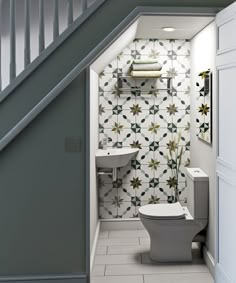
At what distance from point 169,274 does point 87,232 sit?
83 centimetres

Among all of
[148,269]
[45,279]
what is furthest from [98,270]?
[45,279]

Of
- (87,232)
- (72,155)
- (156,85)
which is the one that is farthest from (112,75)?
(87,232)

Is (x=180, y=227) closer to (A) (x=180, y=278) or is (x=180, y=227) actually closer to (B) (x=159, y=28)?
(A) (x=180, y=278)

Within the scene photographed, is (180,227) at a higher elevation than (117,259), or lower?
higher

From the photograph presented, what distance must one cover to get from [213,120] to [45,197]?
141 centimetres

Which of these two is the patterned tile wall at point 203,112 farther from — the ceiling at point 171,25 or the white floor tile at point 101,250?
the white floor tile at point 101,250

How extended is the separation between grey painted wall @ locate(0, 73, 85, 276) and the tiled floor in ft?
1.41

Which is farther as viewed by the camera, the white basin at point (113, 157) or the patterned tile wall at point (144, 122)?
the patterned tile wall at point (144, 122)

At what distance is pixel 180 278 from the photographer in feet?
10.8

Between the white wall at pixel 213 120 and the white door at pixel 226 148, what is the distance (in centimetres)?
21

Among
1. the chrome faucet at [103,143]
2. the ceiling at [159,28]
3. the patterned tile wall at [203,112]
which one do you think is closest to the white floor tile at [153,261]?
the patterned tile wall at [203,112]

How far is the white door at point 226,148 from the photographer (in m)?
2.63

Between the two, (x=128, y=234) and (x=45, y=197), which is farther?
(x=128, y=234)

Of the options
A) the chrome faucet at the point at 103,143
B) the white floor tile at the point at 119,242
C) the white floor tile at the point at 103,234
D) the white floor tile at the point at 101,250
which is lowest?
the white floor tile at the point at 101,250
